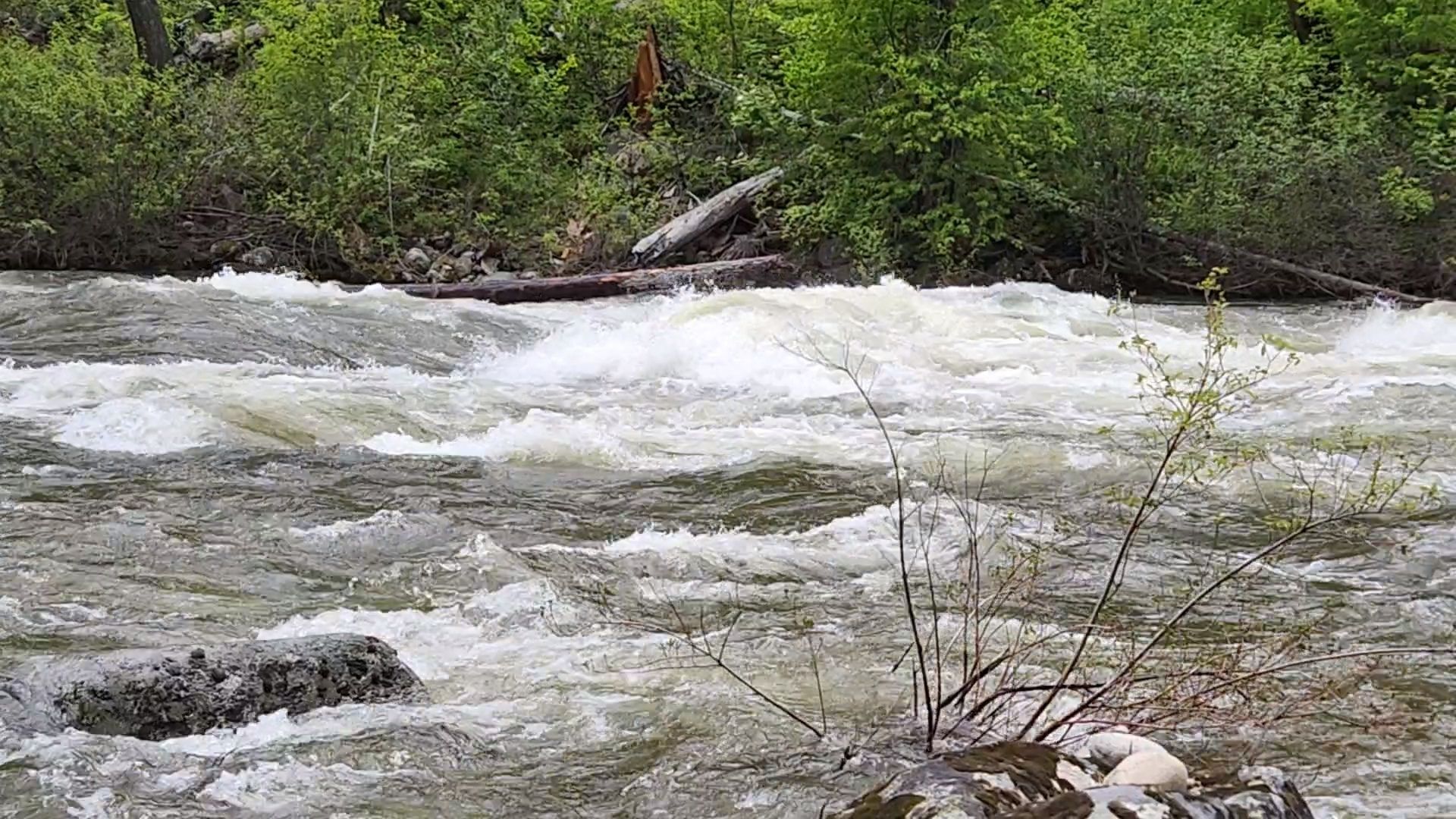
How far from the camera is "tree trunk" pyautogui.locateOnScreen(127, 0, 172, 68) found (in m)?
19.0

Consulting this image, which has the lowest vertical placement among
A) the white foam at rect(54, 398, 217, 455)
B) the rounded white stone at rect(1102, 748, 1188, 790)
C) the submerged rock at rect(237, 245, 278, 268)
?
the white foam at rect(54, 398, 217, 455)

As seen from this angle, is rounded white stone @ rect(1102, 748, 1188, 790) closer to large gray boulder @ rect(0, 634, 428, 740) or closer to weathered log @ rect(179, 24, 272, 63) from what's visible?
large gray boulder @ rect(0, 634, 428, 740)

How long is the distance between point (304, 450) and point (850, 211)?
9.80 meters

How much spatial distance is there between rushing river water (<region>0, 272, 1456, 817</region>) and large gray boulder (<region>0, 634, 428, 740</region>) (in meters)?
0.08

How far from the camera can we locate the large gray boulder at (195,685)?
4023mm

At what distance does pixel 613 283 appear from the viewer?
15.3 metres

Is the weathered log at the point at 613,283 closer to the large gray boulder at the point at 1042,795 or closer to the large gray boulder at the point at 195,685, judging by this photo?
the large gray boulder at the point at 195,685

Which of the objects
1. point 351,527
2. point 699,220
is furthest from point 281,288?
point 351,527

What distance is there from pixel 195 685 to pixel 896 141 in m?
13.4

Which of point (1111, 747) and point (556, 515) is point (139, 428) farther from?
point (1111, 747)

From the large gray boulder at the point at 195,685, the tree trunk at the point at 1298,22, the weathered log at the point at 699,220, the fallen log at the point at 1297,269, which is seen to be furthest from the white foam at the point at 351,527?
the tree trunk at the point at 1298,22

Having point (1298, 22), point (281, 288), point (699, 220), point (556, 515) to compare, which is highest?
point (1298, 22)

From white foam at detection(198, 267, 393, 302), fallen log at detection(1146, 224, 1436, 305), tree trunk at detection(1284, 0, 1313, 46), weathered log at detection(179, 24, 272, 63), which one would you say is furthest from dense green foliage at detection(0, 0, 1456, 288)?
weathered log at detection(179, 24, 272, 63)

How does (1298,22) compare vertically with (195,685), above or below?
above
